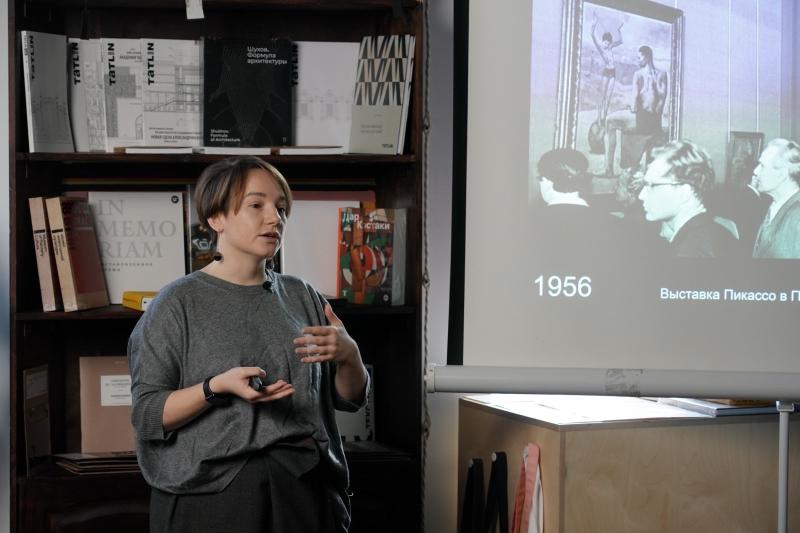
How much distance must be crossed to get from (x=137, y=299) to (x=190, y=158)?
392mm

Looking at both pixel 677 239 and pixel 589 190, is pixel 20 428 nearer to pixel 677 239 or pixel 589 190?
pixel 589 190

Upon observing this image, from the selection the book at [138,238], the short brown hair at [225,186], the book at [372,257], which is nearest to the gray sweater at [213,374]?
the short brown hair at [225,186]

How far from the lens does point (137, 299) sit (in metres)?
2.31

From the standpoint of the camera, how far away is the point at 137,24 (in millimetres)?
2529

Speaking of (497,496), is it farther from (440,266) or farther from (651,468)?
(440,266)

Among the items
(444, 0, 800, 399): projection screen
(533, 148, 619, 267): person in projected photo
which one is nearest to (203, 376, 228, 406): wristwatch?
(444, 0, 800, 399): projection screen

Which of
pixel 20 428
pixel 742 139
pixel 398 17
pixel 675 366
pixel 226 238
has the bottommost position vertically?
pixel 20 428

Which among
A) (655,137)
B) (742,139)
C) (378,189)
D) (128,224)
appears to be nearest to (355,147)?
(378,189)

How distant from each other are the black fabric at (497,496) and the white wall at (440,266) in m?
0.46

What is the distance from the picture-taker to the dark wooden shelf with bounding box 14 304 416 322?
222 cm

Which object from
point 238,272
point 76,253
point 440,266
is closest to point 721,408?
point 440,266

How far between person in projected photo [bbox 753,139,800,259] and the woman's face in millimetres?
983

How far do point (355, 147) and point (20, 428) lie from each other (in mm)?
1097

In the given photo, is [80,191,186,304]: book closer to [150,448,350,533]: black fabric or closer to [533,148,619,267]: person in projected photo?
[150,448,350,533]: black fabric
